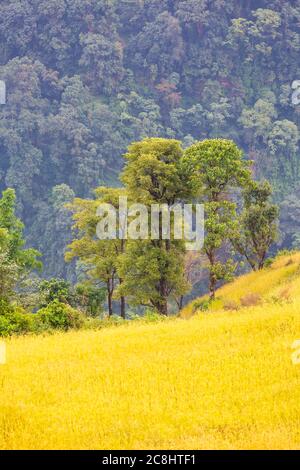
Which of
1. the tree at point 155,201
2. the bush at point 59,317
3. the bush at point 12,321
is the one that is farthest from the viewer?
the tree at point 155,201

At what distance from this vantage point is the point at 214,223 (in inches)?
1284

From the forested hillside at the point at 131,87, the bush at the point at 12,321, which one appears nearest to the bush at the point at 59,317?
the bush at the point at 12,321

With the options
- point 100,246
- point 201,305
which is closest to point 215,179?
point 201,305

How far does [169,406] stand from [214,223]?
17619 mm

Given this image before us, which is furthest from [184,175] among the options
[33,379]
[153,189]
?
[33,379]

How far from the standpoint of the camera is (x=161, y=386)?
17.1 meters

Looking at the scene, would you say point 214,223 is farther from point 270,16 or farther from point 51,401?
point 270,16

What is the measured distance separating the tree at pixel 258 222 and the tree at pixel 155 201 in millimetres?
4941

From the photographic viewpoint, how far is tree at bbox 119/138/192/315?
1315 inches

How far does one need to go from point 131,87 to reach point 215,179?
3632 inches

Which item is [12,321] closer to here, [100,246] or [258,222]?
[100,246]

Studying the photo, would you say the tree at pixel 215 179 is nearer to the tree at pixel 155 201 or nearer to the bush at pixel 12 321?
the tree at pixel 155 201

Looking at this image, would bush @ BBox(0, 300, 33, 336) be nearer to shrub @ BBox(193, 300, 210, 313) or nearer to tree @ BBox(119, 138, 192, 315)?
tree @ BBox(119, 138, 192, 315)

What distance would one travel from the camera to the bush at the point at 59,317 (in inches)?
1065
